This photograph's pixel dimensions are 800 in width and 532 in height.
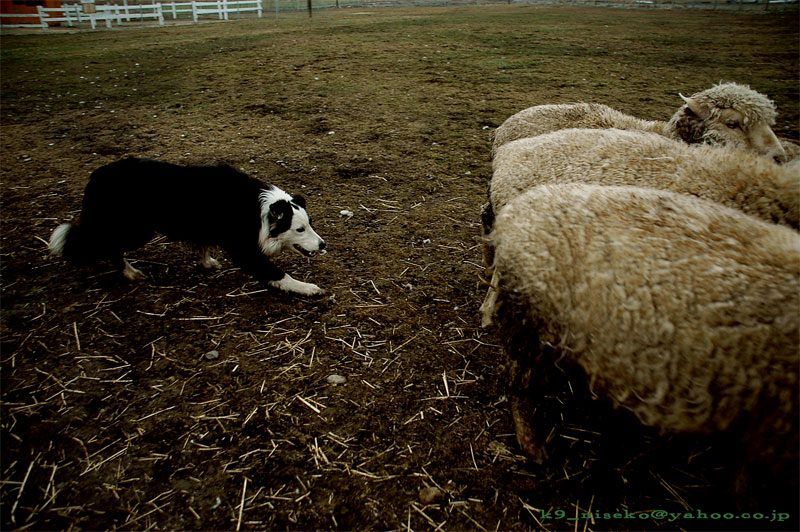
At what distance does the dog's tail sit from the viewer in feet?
13.0

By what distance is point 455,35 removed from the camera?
1659cm

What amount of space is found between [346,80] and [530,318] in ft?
32.3

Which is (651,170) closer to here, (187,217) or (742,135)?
(742,135)

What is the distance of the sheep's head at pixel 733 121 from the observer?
164 inches

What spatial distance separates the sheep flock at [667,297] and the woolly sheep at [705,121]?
156 centimetres

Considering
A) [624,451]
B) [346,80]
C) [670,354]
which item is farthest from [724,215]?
[346,80]

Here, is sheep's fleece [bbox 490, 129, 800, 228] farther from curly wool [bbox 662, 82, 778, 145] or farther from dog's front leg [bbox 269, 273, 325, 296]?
dog's front leg [bbox 269, 273, 325, 296]

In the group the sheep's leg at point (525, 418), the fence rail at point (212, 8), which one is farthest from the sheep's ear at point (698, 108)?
the fence rail at point (212, 8)

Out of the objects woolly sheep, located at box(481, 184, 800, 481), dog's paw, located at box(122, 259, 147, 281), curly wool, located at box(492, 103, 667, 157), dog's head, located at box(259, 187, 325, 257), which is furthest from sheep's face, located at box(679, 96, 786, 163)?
dog's paw, located at box(122, 259, 147, 281)

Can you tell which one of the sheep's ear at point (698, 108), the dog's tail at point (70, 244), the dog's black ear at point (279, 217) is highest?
the sheep's ear at point (698, 108)

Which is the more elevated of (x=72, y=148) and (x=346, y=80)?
(x=346, y=80)

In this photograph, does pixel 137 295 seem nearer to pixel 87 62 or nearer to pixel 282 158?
pixel 282 158

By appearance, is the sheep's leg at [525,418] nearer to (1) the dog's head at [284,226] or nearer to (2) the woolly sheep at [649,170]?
(2) the woolly sheep at [649,170]

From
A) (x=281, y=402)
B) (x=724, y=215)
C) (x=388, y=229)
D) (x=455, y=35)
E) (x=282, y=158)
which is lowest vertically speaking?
(x=281, y=402)
